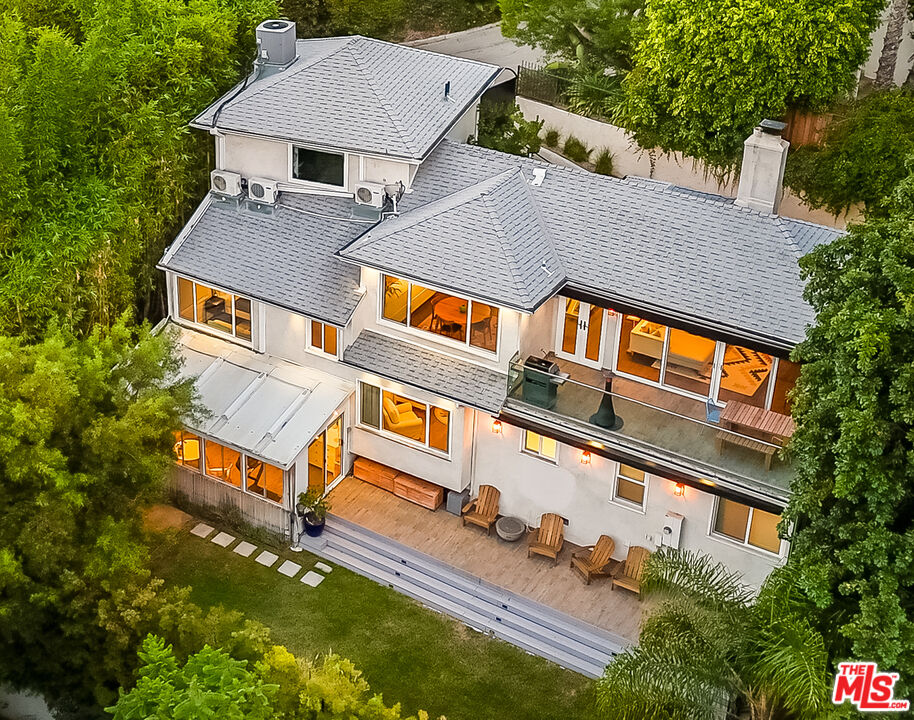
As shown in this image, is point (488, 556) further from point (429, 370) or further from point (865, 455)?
point (865, 455)

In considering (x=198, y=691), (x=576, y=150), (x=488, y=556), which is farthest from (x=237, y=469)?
(x=576, y=150)

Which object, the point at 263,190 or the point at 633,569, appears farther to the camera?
the point at 263,190

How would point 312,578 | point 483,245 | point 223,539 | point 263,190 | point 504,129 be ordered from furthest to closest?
point 504,129 → point 263,190 → point 223,539 → point 312,578 → point 483,245

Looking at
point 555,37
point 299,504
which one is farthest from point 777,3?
point 299,504

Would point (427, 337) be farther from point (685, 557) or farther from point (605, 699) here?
point (605, 699)

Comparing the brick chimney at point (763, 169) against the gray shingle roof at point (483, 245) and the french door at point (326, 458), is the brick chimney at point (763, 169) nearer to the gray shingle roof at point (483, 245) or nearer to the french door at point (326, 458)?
the gray shingle roof at point (483, 245)

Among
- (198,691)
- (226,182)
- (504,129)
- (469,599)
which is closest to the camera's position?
(198,691)

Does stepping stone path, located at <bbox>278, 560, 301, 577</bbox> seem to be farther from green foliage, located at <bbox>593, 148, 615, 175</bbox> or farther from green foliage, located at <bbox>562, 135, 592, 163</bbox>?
green foliage, located at <bbox>562, 135, 592, 163</bbox>

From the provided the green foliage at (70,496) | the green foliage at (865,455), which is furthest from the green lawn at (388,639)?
the green foliage at (865,455)
